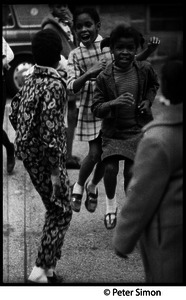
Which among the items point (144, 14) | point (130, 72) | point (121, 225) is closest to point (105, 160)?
point (130, 72)

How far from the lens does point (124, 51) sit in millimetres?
4324

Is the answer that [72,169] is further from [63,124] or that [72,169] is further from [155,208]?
[155,208]

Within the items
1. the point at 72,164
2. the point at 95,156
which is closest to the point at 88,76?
the point at 95,156

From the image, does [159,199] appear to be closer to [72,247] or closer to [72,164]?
[72,247]

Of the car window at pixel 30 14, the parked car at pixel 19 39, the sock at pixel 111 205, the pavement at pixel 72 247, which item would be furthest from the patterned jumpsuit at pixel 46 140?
the parked car at pixel 19 39

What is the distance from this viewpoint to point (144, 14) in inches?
336

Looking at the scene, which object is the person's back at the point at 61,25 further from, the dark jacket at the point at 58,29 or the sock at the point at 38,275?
the sock at the point at 38,275

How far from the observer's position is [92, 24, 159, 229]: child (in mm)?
4312

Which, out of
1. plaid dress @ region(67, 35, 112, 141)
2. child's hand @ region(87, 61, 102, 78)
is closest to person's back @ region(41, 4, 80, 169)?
plaid dress @ region(67, 35, 112, 141)

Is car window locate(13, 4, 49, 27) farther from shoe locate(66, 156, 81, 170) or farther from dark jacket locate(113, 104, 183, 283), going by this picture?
dark jacket locate(113, 104, 183, 283)

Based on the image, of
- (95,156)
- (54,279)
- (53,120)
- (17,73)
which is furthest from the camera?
(17,73)

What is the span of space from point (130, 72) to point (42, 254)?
4.31 feet

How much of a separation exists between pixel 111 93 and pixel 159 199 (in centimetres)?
157

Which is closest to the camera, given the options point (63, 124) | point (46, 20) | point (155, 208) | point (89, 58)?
point (155, 208)
